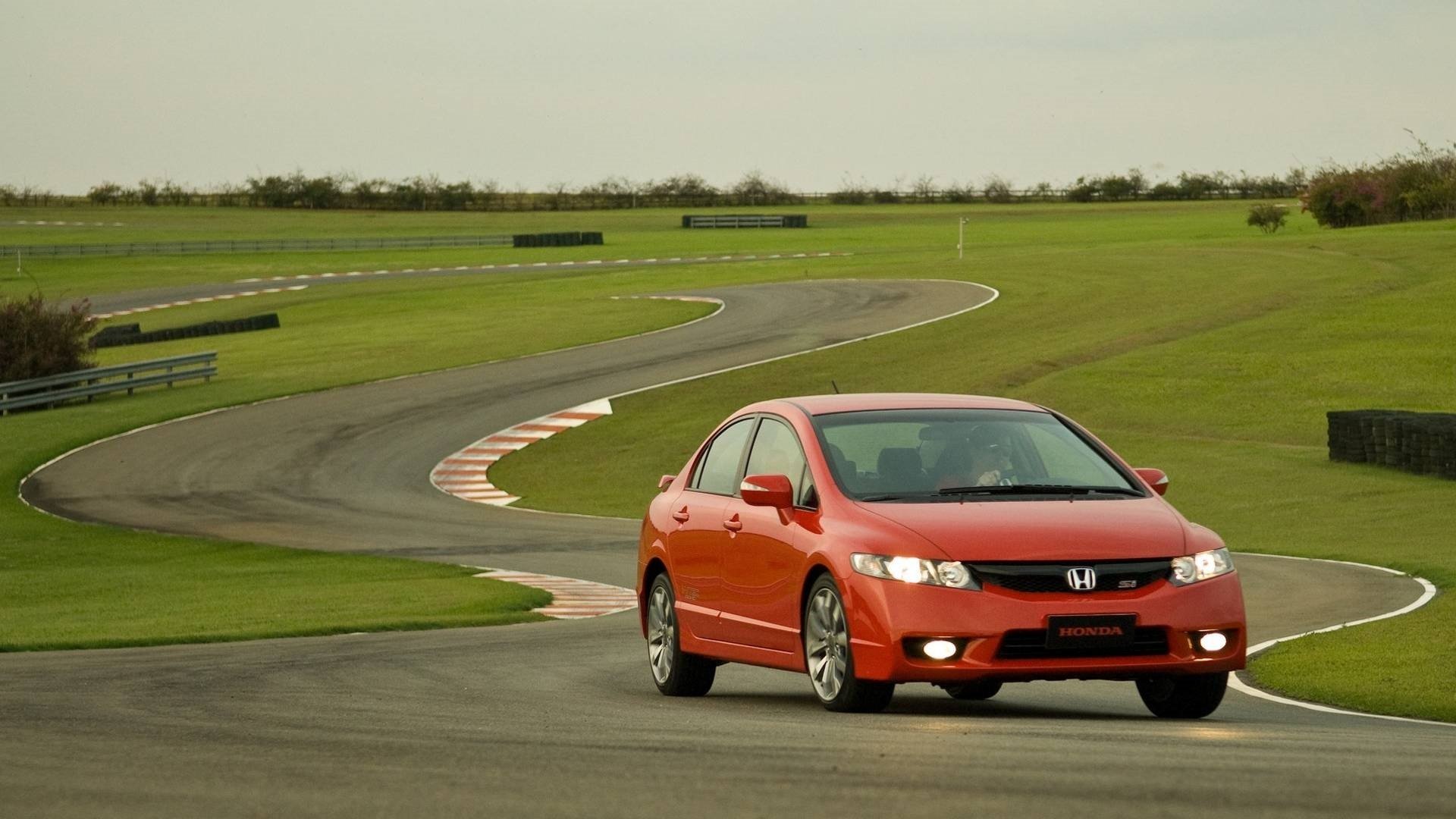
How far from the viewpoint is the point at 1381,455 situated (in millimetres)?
27844

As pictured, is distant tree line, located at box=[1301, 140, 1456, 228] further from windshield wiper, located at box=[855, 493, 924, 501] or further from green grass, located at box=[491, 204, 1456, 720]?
windshield wiper, located at box=[855, 493, 924, 501]

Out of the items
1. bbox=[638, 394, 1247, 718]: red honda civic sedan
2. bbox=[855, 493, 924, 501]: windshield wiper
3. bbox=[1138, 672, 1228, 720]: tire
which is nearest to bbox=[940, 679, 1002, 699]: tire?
bbox=[638, 394, 1247, 718]: red honda civic sedan

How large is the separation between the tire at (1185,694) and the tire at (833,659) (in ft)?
4.27

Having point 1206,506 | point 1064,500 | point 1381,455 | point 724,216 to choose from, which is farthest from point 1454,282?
point 724,216

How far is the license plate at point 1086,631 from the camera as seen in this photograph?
900cm

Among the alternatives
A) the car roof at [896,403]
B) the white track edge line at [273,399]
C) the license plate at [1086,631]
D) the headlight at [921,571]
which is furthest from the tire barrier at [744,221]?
the license plate at [1086,631]

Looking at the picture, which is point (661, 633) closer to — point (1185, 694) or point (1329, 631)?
point (1185, 694)

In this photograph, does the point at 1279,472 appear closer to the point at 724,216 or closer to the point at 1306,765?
the point at 1306,765

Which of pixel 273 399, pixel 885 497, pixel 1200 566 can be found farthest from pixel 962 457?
pixel 273 399

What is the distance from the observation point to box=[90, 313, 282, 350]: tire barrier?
2328 inches

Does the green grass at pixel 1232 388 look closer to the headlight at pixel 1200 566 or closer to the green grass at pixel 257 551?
the headlight at pixel 1200 566

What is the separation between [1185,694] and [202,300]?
229 feet

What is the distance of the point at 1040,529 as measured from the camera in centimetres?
920

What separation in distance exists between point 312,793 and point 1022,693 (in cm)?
561
